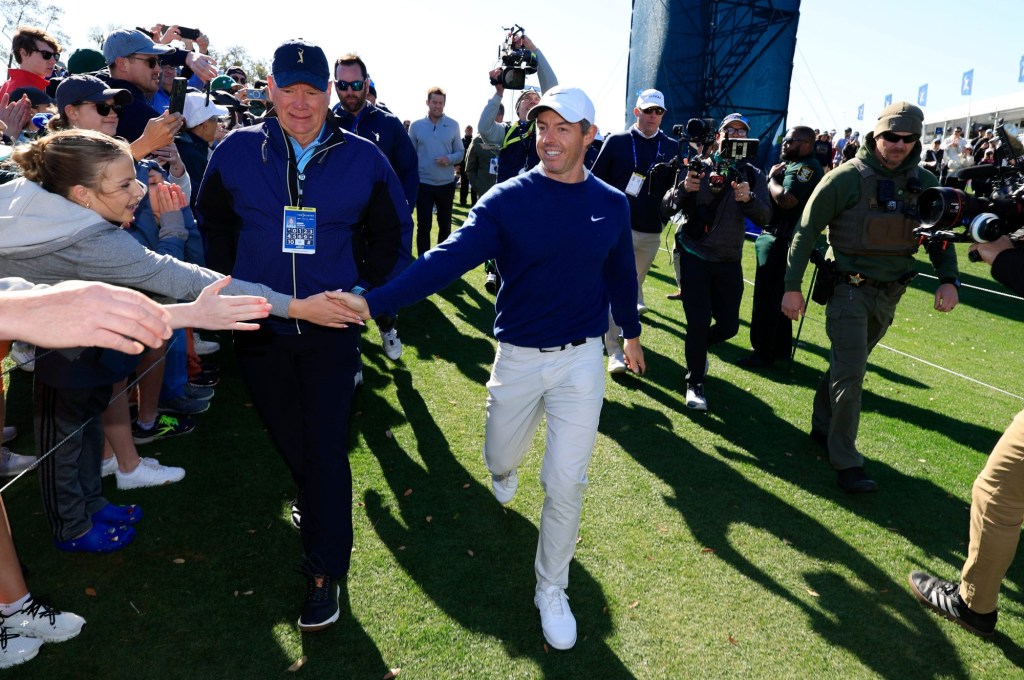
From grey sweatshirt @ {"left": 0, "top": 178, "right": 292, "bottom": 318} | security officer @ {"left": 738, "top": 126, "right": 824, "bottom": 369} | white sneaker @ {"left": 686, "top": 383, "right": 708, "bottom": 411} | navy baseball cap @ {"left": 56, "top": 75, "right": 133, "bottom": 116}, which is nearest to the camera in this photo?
grey sweatshirt @ {"left": 0, "top": 178, "right": 292, "bottom": 318}

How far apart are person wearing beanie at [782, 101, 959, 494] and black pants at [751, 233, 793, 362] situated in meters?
2.23

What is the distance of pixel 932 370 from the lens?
303 inches

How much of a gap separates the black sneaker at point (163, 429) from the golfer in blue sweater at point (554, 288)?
264 centimetres

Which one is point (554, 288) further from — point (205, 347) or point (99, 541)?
point (205, 347)

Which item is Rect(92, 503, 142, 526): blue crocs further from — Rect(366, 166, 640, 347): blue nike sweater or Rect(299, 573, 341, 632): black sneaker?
Rect(366, 166, 640, 347): blue nike sweater

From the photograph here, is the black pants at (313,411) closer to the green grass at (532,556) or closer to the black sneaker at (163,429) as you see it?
the green grass at (532,556)

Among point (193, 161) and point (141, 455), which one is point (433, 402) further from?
point (193, 161)

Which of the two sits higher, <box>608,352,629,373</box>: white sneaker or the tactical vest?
the tactical vest

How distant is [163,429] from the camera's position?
468 centimetres

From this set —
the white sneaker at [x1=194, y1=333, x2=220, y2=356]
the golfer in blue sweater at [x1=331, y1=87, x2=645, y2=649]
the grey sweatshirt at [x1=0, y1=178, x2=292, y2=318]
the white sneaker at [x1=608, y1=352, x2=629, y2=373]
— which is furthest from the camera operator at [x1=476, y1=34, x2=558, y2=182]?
the grey sweatshirt at [x1=0, y1=178, x2=292, y2=318]

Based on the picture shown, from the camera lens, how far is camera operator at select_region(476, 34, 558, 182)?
7250mm

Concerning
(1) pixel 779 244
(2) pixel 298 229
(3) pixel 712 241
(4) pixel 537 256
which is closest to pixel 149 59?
(2) pixel 298 229

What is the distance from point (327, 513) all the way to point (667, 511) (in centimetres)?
220

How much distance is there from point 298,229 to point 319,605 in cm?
168
